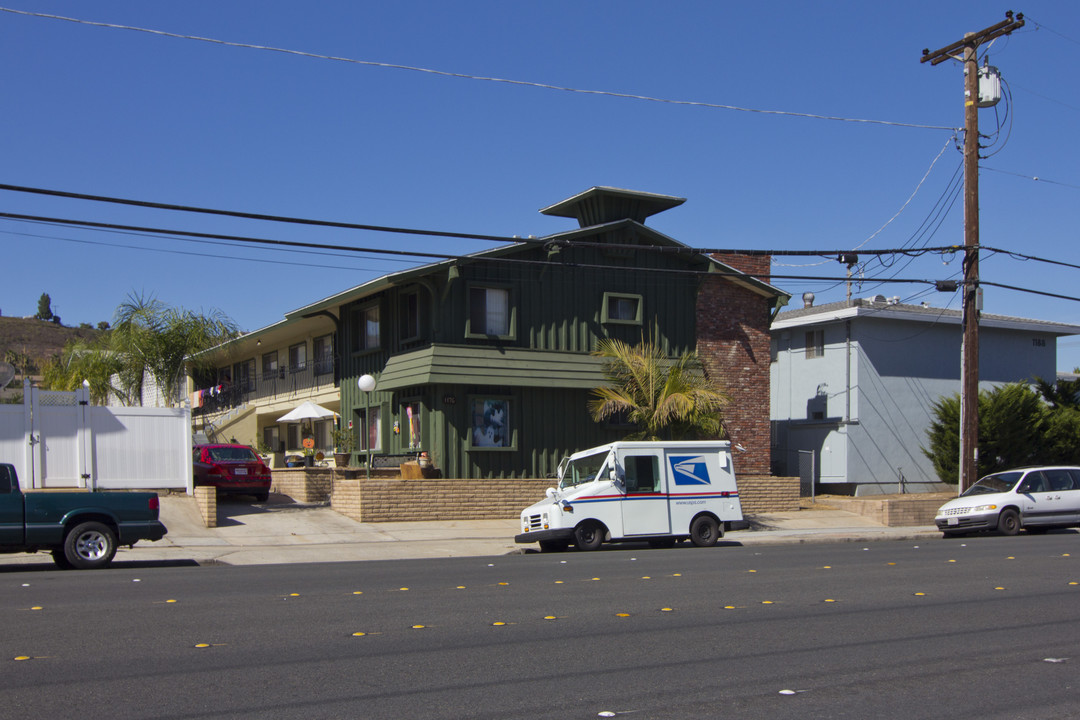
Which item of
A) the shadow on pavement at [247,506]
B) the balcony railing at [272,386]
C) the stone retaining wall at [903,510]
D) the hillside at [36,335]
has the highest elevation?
the hillside at [36,335]

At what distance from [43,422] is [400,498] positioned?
25.0ft

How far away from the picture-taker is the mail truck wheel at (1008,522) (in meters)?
21.9

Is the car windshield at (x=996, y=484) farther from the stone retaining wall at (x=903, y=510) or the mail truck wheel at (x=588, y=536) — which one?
the mail truck wheel at (x=588, y=536)

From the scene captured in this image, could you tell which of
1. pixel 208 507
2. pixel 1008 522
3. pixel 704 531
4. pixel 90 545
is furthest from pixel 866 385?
pixel 90 545

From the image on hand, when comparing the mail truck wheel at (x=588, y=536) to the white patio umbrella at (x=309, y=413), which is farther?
the white patio umbrella at (x=309, y=413)

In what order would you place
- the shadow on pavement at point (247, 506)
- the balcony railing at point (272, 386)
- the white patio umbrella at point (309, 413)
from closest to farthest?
the shadow on pavement at point (247, 506), the white patio umbrella at point (309, 413), the balcony railing at point (272, 386)

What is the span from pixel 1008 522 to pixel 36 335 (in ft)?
293

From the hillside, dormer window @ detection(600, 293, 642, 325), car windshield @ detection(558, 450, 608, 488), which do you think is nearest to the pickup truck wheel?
car windshield @ detection(558, 450, 608, 488)

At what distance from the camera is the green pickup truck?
14.7 m

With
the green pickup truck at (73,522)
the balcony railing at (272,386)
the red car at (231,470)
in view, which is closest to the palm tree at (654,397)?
the red car at (231,470)

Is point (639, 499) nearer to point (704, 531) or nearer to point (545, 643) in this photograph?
point (704, 531)

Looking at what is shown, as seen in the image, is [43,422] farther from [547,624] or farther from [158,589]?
[547,624]

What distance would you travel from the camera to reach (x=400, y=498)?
2294 cm

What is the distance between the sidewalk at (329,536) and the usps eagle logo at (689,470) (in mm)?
1880
